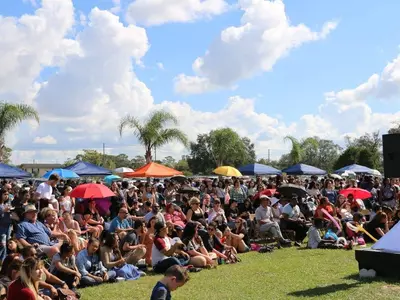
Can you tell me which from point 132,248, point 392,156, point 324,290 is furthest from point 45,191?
point 392,156

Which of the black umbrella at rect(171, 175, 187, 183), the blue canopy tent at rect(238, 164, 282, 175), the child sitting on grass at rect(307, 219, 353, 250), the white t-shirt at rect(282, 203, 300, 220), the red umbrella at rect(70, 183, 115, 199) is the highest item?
the blue canopy tent at rect(238, 164, 282, 175)

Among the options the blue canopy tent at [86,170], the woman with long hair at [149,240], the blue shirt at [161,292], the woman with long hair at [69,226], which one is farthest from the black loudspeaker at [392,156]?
the blue canopy tent at [86,170]

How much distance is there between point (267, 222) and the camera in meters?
14.5

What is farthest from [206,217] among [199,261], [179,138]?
[179,138]

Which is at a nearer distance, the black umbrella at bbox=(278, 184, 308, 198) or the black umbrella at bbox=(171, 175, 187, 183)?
the black umbrella at bbox=(278, 184, 308, 198)

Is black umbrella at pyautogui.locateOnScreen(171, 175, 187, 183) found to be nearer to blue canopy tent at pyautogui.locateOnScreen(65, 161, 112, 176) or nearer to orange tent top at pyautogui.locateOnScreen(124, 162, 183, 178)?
orange tent top at pyautogui.locateOnScreen(124, 162, 183, 178)

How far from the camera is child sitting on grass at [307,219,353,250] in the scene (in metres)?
13.2

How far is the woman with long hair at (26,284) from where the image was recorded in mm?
6008

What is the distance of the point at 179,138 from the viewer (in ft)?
126

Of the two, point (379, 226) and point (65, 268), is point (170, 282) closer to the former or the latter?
point (65, 268)

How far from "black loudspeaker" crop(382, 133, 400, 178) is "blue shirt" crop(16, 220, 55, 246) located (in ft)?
20.4

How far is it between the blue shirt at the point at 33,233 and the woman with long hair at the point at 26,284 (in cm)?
349

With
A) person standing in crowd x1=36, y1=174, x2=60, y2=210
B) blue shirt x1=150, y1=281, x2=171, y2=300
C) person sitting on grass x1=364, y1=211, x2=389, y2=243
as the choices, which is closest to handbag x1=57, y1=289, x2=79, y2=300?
blue shirt x1=150, y1=281, x2=171, y2=300

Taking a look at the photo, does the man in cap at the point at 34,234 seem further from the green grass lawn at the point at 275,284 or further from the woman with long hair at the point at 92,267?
the green grass lawn at the point at 275,284
